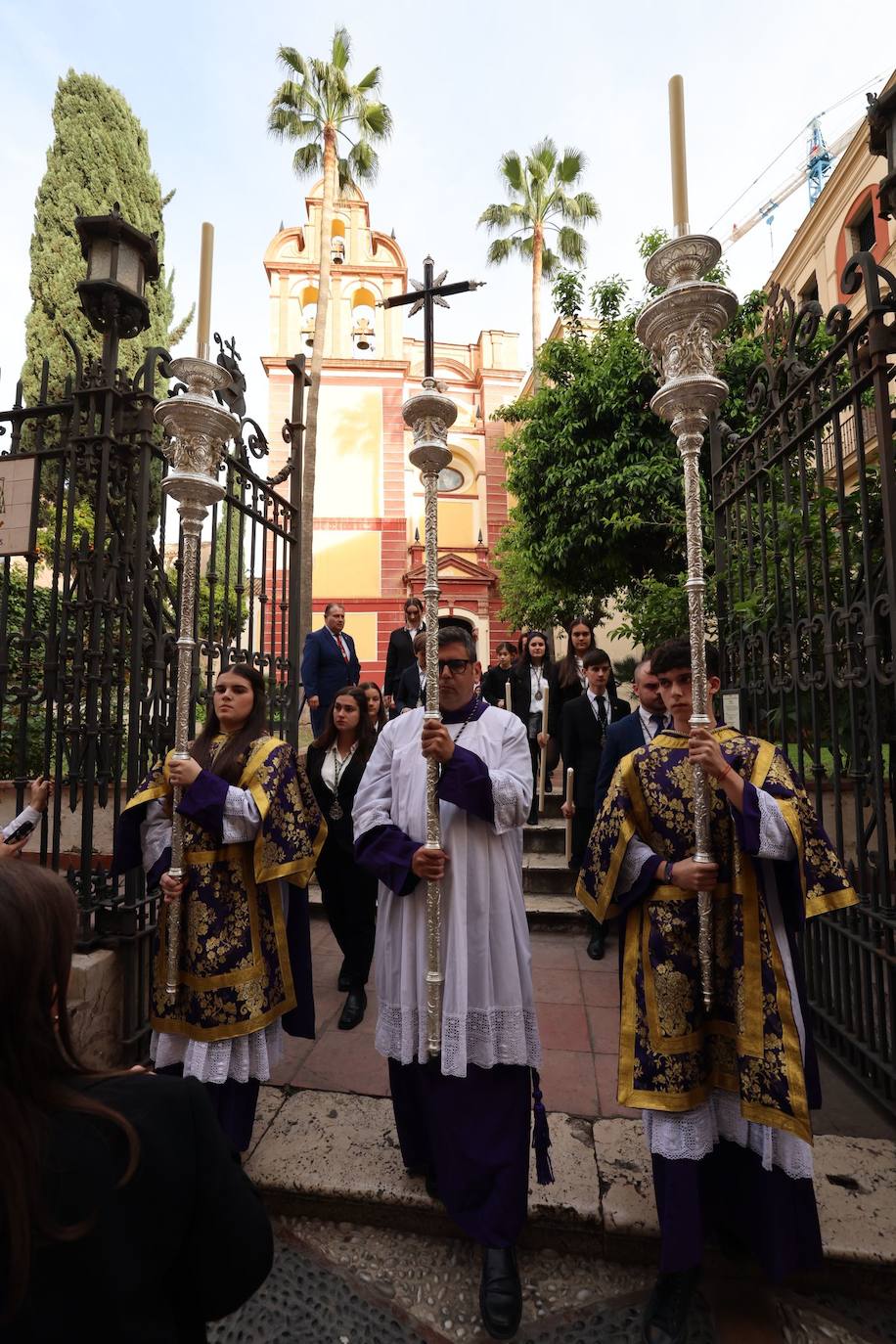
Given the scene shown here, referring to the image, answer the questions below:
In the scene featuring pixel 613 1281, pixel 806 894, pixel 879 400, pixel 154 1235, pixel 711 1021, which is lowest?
pixel 613 1281

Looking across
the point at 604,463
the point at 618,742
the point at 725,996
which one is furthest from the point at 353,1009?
the point at 604,463

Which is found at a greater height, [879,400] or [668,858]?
[879,400]

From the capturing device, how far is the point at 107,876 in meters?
3.33

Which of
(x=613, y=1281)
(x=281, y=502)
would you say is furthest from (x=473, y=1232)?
(x=281, y=502)

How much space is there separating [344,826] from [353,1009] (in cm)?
97

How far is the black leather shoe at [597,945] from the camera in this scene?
4797mm

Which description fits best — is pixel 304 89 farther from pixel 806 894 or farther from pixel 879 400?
pixel 806 894

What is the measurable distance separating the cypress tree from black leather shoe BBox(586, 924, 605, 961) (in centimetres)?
1257

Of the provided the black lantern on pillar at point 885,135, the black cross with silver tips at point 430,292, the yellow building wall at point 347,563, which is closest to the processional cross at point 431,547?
the black cross with silver tips at point 430,292

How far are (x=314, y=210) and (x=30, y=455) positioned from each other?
21.3 m

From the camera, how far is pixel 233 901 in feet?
9.17

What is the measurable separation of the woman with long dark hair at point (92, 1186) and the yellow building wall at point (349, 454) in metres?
19.4

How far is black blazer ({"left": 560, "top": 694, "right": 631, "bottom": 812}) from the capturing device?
5527 millimetres

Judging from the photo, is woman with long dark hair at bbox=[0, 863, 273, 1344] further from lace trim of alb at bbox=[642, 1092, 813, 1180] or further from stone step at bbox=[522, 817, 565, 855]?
stone step at bbox=[522, 817, 565, 855]
